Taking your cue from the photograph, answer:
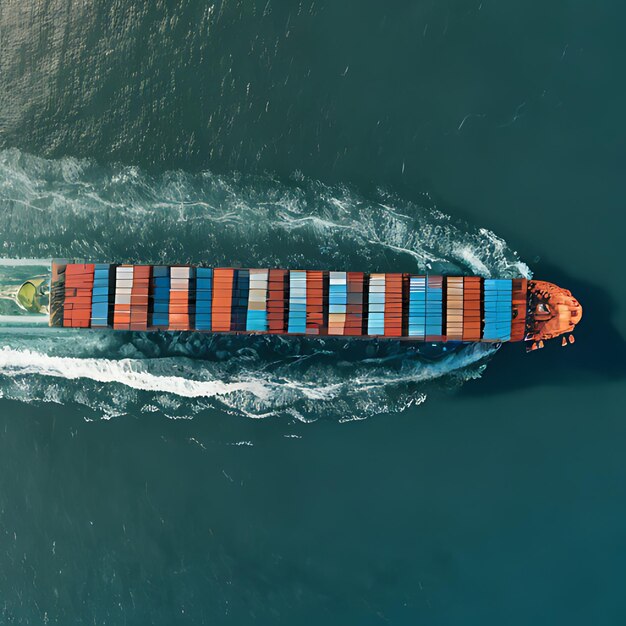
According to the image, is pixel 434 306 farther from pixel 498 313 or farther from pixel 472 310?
pixel 498 313

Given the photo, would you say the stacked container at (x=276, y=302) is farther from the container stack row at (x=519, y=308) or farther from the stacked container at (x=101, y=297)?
the container stack row at (x=519, y=308)

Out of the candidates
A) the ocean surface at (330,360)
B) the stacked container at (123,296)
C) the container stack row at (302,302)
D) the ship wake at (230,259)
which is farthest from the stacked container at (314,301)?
the stacked container at (123,296)

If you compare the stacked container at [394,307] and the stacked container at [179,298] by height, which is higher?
the stacked container at [394,307]

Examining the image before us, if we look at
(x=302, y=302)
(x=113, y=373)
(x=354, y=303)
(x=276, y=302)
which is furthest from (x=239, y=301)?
(x=113, y=373)

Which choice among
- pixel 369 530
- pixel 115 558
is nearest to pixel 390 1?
pixel 369 530

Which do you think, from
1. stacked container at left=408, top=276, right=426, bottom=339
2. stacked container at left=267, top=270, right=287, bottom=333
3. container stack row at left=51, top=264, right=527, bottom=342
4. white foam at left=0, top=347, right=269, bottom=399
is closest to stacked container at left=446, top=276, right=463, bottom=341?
container stack row at left=51, top=264, right=527, bottom=342

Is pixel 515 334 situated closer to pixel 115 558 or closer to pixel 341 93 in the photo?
pixel 341 93

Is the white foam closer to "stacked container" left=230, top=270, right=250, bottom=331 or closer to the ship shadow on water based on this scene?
"stacked container" left=230, top=270, right=250, bottom=331
